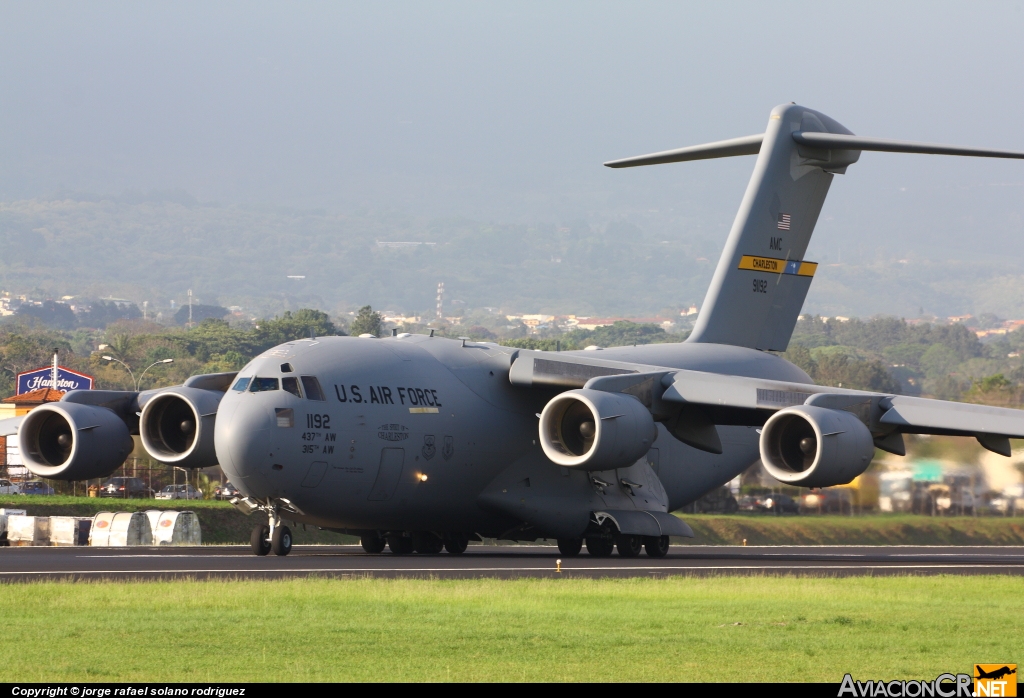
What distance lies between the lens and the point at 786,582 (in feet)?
59.1

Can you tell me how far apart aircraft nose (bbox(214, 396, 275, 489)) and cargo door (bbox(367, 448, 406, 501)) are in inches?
75.0

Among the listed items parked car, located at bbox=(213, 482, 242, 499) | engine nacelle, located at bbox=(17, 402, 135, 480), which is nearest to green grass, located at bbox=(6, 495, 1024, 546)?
parked car, located at bbox=(213, 482, 242, 499)

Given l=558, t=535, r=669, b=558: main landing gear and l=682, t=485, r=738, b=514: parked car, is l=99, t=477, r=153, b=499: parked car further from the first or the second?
l=558, t=535, r=669, b=558: main landing gear

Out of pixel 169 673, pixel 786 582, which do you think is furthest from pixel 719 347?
pixel 169 673

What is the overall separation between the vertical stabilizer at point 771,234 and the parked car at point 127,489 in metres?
22.9

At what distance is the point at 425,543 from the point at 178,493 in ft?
77.7

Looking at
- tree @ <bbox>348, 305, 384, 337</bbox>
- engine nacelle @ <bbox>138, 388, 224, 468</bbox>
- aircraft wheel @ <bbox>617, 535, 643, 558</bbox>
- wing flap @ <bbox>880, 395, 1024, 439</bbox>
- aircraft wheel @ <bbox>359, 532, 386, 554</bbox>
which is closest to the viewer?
wing flap @ <bbox>880, 395, 1024, 439</bbox>

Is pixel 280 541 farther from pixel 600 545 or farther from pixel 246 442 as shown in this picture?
pixel 600 545

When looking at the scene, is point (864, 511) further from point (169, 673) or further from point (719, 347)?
point (169, 673)

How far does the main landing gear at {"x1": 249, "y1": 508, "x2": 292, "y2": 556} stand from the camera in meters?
22.2

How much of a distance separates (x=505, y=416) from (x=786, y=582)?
23.3 ft

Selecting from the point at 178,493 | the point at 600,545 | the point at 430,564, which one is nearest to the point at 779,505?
the point at 600,545

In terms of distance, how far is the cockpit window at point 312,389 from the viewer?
69.7 ft

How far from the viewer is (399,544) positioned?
24.9 metres
